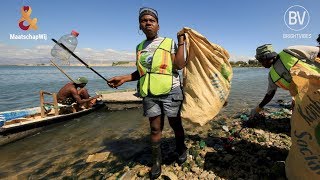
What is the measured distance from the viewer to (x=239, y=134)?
20.5 feet

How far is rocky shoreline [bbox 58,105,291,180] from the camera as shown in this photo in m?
4.13

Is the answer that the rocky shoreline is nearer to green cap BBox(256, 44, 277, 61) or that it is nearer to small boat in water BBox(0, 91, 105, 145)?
green cap BBox(256, 44, 277, 61)

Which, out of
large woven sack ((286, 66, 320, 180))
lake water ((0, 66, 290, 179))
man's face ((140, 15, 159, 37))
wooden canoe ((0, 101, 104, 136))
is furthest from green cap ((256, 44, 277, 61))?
wooden canoe ((0, 101, 104, 136))

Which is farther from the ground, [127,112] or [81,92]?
[81,92]

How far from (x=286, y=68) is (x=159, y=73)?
2.39 meters

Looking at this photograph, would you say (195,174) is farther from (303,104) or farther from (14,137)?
(14,137)

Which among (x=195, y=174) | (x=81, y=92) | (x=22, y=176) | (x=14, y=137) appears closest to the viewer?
(x=195, y=174)

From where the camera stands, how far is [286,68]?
4281mm

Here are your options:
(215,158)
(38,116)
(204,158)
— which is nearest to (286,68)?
(215,158)

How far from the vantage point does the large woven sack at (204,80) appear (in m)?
4.05

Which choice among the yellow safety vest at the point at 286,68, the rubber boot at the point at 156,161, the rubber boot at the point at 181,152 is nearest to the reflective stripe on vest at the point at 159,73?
the rubber boot at the point at 156,161

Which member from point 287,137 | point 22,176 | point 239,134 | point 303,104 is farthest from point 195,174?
point 22,176

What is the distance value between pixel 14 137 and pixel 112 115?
180 inches

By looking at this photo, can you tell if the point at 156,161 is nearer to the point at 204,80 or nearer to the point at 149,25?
the point at 204,80
